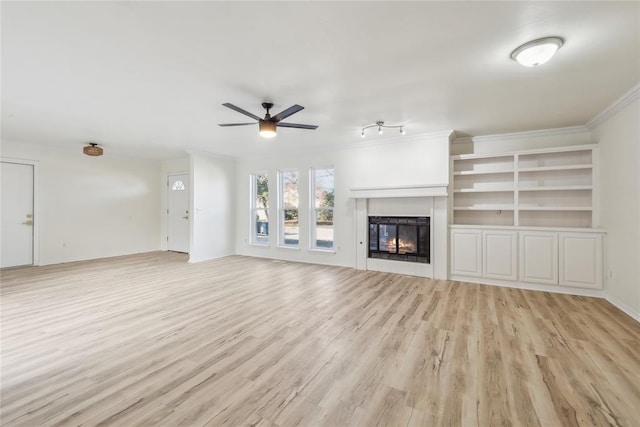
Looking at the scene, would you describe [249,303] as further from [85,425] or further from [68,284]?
[68,284]

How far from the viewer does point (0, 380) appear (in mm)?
2010

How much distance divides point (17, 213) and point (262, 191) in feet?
16.3

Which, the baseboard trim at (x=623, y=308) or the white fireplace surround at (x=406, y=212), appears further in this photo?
the white fireplace surround at (x=406, y=212)

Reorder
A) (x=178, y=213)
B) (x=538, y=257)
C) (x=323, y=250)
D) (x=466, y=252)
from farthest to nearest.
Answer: (x=178, y=213)
(x=323, y=250)
(x=466, y=252)
(x=538, y=257)

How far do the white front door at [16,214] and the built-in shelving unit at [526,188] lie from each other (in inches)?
337

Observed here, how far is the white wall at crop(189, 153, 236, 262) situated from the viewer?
253 inches

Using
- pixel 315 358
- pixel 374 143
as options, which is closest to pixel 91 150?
pixel 374 143

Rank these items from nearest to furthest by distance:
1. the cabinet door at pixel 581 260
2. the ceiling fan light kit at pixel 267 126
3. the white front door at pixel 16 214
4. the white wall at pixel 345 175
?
the ceiling fan light kit at pixel 267 126, the cabinet door at pixel 581 260, the white wall at pixel 345 175, the white front door at pixel 16 214

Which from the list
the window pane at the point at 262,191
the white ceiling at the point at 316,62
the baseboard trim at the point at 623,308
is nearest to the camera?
the white ceiling at the point at 316,62

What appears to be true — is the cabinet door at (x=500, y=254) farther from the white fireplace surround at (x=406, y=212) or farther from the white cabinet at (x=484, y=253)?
the white fireplace surround at (x=406, y=212)

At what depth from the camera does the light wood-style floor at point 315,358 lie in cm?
171

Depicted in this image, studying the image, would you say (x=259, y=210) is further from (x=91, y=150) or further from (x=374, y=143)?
(x=91, y=150)

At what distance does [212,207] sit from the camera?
270 inches

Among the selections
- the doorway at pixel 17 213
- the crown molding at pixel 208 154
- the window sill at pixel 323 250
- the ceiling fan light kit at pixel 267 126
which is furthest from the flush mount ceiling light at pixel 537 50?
the doorway at pixel 17 213
